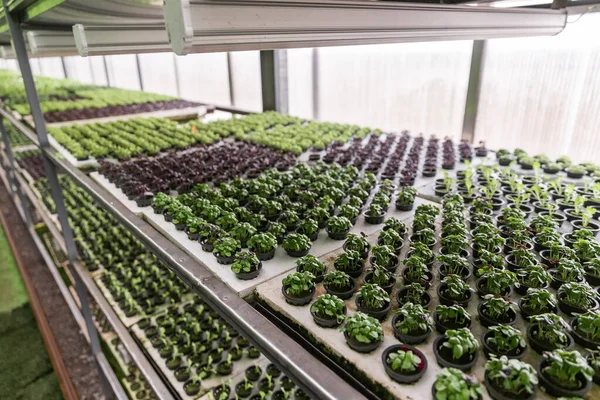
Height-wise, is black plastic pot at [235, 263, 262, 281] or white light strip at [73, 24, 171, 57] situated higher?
white light strip at [73, 24, 171, 57]

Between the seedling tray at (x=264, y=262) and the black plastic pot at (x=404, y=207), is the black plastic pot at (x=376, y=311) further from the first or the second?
the black plastic pot at (x=404, y=207)

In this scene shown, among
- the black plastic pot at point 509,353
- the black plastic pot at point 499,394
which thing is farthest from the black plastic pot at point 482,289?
the black plastic pot at point 499,394

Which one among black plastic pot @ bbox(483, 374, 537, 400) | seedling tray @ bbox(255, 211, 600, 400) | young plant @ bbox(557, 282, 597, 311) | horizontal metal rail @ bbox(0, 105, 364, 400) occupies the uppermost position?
horizontal metal rail @ bbox(0, 105, 364, 400)

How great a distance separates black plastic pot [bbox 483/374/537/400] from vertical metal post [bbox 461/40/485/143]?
13.9 ft

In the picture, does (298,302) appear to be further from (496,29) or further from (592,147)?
(592,147)

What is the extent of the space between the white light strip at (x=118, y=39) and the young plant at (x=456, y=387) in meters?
2.22

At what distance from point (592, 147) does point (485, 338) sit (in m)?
3.69

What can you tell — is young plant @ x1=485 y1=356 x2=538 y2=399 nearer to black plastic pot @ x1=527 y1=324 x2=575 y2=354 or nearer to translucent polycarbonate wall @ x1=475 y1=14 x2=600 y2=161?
black plastic pot @ x1=527 y1=324 x2=575 y2=354

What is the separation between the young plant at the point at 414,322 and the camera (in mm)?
1597

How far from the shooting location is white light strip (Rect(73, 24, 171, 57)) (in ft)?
6.69

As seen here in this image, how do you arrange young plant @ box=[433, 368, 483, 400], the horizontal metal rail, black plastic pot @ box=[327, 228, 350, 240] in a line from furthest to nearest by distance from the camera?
black plastic pot @ box=[327, 228, 350, 240], young plant @ box=[433, 368, 483, 400], the horizontal metal rail

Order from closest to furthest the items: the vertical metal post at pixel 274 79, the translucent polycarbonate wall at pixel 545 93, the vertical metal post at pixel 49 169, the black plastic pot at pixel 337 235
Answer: the black plastic pot at pixel 337 235 < the vertical metal post at pixel 49 169 < the translucent polycarbonate wall at pixel 545 93 < the vertical metal post at pixel 274 79

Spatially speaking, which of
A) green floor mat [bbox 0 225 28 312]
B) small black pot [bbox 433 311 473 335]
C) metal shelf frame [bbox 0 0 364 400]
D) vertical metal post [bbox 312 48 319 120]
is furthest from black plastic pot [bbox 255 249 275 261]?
vertical metal post [bbox 312 48 319 120]

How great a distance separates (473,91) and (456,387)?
4.41 m
